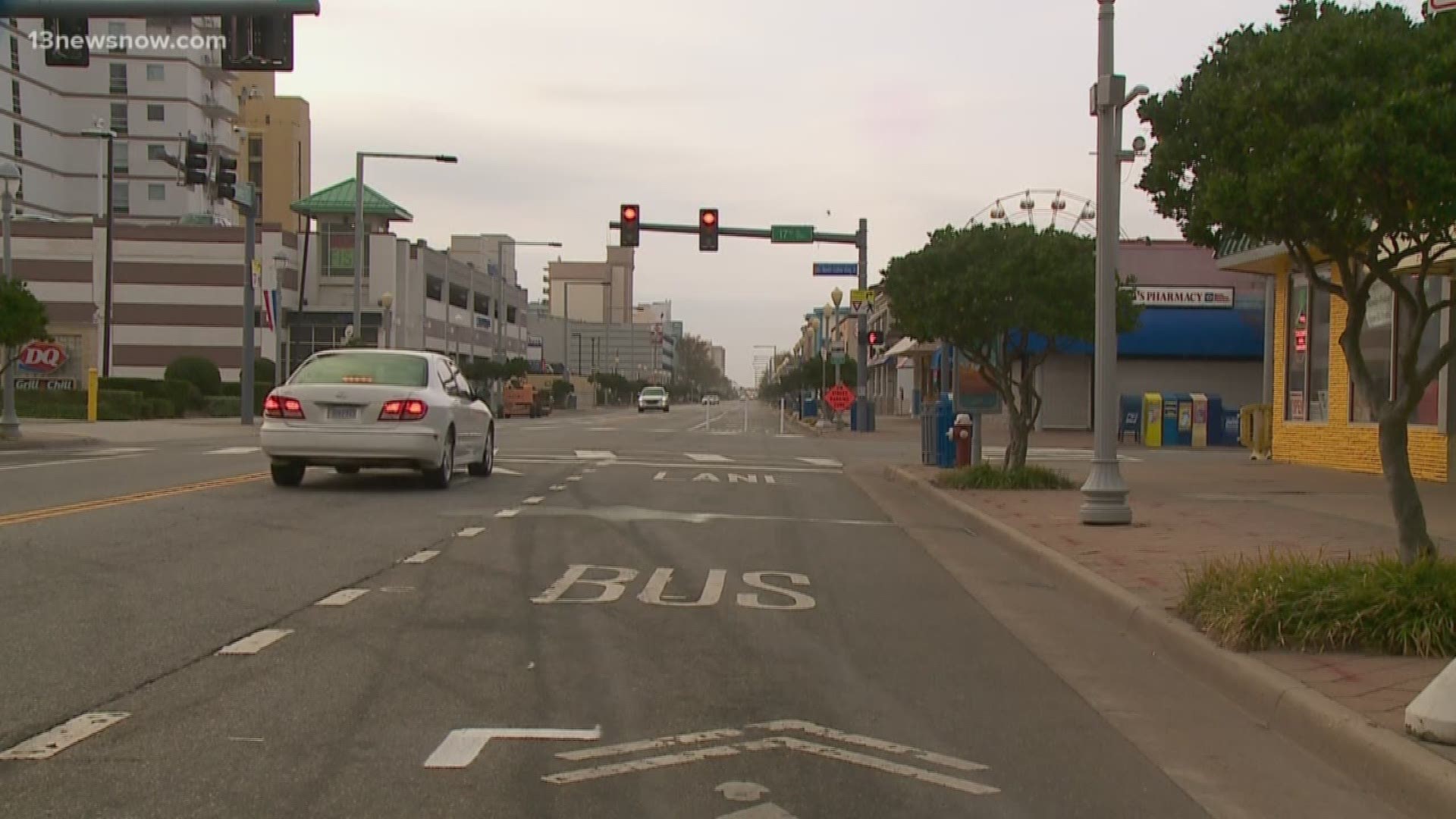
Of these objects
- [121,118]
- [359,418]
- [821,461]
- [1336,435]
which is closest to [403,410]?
[359,418]

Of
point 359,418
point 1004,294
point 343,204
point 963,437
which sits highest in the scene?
point 343,204

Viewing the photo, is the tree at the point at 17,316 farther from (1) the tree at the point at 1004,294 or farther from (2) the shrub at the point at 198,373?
(2) the shrub at the point at 198,373

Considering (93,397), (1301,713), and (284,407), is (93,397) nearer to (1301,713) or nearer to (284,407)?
(284,407)

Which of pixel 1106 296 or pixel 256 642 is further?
pixel 1106 296

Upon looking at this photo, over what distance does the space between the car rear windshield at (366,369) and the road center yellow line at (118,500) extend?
158 cm

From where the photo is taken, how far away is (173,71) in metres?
87.1

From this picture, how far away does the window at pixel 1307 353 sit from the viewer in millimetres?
22078

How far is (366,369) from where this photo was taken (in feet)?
50.4

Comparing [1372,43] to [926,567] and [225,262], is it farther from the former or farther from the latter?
[225,262]

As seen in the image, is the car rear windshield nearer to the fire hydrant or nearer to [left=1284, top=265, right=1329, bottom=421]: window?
the fire hydrant

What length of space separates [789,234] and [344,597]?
27.2m

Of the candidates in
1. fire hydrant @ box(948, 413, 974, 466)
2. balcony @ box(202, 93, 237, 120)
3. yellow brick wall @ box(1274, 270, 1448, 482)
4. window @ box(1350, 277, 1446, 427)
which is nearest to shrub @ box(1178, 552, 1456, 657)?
window @ box(1350, 277, 1446, 427)

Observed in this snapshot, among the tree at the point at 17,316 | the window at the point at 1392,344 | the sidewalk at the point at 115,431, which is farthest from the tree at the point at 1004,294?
the sidewalk at the point at 115,431

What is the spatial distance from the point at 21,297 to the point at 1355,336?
21.5 m
